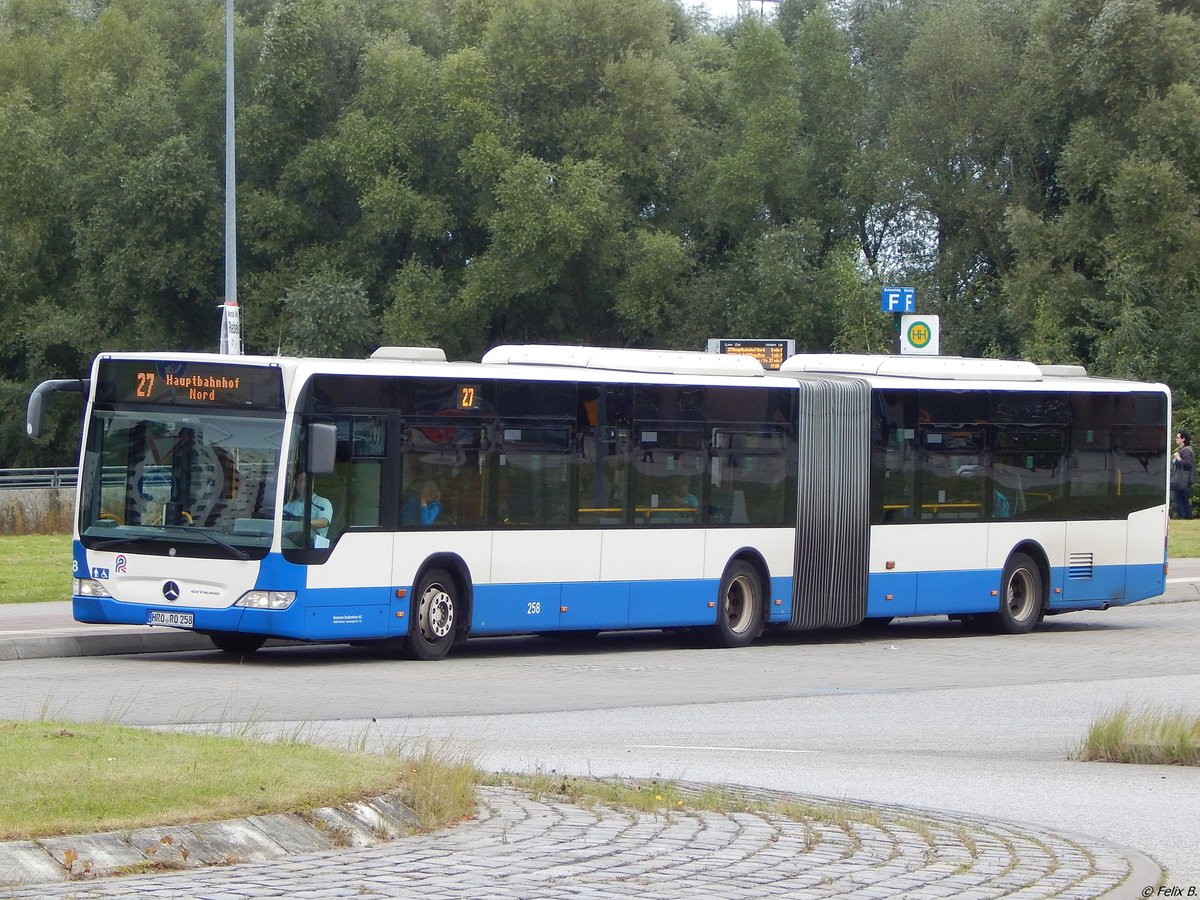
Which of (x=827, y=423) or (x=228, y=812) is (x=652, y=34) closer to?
(x=827, y=423)

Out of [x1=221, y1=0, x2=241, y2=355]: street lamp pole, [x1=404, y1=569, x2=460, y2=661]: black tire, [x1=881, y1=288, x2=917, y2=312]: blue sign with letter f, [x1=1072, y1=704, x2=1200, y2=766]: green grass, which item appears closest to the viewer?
[x1=1072, y1=704, x2=1200, y2=766]: green grass

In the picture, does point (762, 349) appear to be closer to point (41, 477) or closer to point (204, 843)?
point (41, 477)


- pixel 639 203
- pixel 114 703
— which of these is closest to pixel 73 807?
pixel 114 703

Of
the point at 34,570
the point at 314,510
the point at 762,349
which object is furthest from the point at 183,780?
the point at 762,349

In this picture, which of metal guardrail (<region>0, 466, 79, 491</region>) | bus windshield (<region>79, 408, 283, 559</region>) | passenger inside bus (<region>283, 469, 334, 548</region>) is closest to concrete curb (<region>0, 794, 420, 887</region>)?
passenger inside bus (<region>283, 469, 334, 548</region>)

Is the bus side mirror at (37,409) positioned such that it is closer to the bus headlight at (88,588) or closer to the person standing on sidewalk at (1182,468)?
the bus headlight at (88,588)

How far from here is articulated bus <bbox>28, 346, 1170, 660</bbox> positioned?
54.6 feet

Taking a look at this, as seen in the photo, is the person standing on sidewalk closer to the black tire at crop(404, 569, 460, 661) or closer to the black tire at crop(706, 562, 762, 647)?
the black tire at crop(706, 562, 762, 647)

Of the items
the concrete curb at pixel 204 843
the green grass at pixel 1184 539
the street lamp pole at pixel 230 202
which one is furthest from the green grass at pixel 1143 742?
the green grass at pixel 1184 539

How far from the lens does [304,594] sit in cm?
1641

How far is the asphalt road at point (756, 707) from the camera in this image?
33.0 ft

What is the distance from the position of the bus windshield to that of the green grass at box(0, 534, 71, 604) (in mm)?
4362

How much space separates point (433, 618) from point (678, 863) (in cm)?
1064

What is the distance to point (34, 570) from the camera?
949 inches
